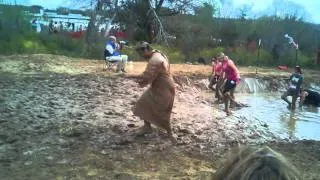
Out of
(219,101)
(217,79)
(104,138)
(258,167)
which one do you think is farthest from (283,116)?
(258,167)

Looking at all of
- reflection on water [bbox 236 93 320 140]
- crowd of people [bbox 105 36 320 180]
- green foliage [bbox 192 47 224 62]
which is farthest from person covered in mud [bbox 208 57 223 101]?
green foliage [bbox 192 47 224 62]

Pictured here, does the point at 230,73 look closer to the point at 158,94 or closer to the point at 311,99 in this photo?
the point at 311,99

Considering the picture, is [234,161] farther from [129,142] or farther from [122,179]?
[129,142]

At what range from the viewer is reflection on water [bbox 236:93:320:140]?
13820 millimetres

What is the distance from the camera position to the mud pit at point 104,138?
25.0 ft

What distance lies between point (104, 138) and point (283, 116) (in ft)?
28.5

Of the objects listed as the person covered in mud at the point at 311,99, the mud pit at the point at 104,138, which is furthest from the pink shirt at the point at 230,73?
the person covered in mud at the point at 311,99

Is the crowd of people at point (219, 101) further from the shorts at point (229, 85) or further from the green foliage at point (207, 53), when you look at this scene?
the green foliage at point (207, 53)

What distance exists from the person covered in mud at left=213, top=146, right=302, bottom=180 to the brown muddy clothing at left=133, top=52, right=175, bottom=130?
727 cm

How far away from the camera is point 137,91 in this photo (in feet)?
51.2

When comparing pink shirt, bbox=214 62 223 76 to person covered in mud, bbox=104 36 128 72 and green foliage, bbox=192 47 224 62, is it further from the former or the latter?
green foliage, bbox=192 47 224 62

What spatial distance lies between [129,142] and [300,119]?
872 cm

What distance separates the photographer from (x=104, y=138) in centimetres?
925

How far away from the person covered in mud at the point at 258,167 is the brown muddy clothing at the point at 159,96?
23.9ft
